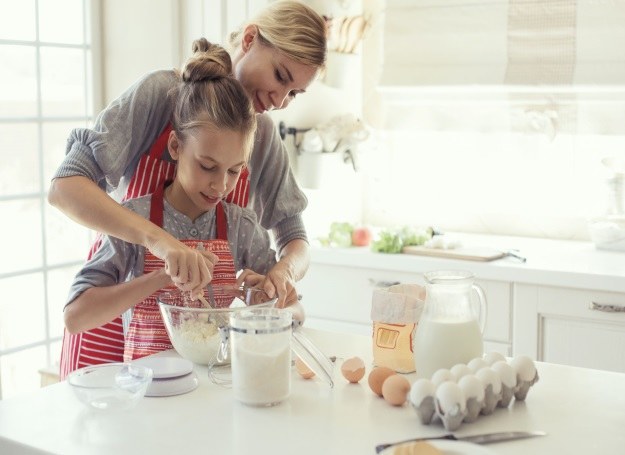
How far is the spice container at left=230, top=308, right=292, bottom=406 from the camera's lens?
1458 mm

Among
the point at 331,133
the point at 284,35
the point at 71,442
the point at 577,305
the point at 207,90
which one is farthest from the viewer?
the point at 331,133

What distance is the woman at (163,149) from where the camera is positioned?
175 cm

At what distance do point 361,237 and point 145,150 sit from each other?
158cm

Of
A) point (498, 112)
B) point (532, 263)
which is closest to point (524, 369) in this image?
point (532, 263)

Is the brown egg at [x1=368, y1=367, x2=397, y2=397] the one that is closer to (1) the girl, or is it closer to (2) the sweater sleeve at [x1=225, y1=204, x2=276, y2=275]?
(1) the girl

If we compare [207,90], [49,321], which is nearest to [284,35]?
[207,90]

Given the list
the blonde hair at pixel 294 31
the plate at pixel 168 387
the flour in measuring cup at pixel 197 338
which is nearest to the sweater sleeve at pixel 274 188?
the blonde hair at pixel 294 31

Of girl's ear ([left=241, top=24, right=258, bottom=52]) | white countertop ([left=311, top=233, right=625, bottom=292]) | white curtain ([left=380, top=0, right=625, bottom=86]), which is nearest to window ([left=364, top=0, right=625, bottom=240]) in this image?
white curtain ([left=380, top=0, right=625, bottom=86])

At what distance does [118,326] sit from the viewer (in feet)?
6.08

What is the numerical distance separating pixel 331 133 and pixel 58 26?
1.11 m

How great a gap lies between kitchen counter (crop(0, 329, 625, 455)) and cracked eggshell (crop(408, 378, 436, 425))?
19mm

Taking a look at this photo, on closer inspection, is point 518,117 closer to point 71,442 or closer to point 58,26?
point 58,26

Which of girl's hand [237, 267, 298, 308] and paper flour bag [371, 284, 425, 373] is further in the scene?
girl's hand [237, 267, 298, 308]

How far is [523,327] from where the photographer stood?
9.73 ft
